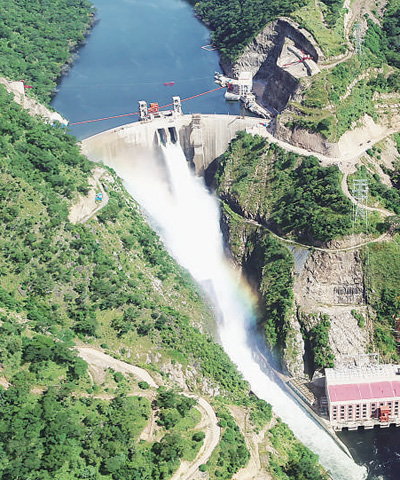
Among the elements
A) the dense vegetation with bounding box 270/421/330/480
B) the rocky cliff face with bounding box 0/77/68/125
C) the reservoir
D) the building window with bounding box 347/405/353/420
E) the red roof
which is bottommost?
the building window with bounding box 347/405/353/420

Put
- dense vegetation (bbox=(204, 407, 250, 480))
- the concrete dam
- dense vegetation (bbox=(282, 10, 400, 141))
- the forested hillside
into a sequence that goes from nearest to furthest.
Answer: the forested hillside → dense vegetation (bbox=(204, 407, 250, 480)) → dense vegetation (bbox=(282, 10, 400, 141)) → the concrete dam

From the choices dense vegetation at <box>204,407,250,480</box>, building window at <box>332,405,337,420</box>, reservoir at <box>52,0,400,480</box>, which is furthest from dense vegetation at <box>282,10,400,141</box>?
dense vegetation at <box>204,407,250,480</box>

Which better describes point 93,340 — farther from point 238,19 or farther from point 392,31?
point 238,19

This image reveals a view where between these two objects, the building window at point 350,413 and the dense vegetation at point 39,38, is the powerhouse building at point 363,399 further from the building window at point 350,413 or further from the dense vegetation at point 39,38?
the dense vegetation at point 39,38

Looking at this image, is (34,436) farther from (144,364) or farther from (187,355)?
(187,355)

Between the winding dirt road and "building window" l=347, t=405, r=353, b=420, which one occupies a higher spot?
the winding dirt road

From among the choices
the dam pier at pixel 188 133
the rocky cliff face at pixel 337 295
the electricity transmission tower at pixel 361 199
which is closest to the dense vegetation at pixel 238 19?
the dam pier at pixel 188 133

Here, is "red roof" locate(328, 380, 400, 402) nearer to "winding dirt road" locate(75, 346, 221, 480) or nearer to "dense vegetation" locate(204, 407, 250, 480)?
"dense vegetation" locate(204, 407, 250, 480)
